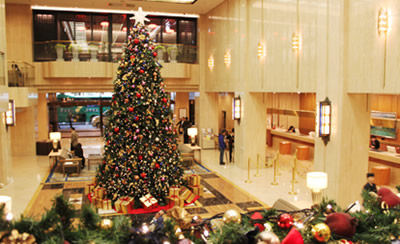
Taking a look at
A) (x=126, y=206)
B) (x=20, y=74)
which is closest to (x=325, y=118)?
(x=126, y=206)

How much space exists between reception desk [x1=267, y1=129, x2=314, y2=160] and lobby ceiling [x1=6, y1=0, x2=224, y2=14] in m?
6.82

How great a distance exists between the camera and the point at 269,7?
1216 centimetres

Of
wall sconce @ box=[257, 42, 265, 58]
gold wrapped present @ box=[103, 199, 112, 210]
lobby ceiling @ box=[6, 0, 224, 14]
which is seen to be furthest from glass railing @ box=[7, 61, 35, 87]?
wall sconce @ box=[257, 42, 265, 58]

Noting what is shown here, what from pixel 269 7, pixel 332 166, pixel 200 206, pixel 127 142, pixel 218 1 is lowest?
pixel 200 206

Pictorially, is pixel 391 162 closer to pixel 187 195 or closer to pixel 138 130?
pixel 187 195

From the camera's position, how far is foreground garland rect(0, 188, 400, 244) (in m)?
1.99

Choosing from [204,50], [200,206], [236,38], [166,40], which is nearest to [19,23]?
[166,40]

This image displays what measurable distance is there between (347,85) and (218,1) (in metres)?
9.40

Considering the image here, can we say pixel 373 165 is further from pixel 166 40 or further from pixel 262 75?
pixel 166 40

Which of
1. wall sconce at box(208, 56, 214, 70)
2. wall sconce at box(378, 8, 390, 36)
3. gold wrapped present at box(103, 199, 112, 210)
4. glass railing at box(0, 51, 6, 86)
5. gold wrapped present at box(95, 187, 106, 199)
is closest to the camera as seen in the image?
wall sconce at box(378, 8, 390, 36)

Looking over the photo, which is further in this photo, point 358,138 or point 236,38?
A: point 236,38

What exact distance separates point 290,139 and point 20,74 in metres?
11.8

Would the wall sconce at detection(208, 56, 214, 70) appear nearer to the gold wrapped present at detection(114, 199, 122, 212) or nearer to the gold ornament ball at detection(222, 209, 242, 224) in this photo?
the gold wrapped present at detection(114, 199, 122, 212)

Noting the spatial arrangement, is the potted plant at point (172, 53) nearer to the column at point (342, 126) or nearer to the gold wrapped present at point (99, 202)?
the column at point (342, 126)
